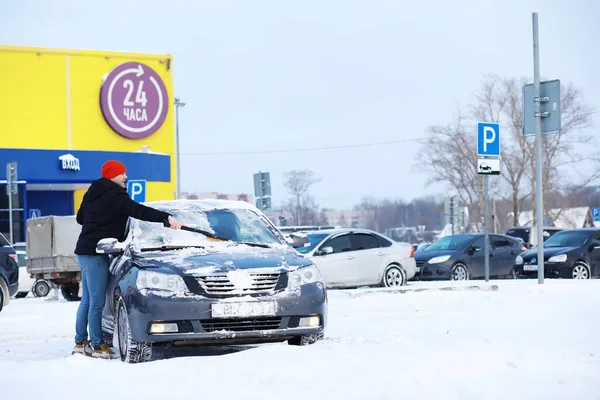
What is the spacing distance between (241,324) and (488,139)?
39.1 feet

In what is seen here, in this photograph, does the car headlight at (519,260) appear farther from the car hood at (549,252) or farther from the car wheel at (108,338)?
the car wheel at (108,338)

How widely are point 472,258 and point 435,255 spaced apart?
0.97 m

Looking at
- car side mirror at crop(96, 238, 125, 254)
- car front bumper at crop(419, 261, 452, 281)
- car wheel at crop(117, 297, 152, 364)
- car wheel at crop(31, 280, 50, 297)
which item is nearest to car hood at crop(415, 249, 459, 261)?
car front bumper at crop(419, 261, 452, 281)

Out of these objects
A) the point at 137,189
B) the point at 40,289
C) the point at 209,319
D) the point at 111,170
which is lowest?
the point at 40,289

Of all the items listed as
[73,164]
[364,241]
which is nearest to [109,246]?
[364,241]

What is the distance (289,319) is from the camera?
8461 millimetres

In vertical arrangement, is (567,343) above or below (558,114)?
below

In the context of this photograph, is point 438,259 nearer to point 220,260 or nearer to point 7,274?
point 7,274

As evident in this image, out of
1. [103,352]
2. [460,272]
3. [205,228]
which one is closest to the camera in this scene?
[103,352]

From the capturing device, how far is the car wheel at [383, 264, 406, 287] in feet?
70.3

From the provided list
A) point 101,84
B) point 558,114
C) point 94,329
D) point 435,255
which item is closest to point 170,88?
point 101,84

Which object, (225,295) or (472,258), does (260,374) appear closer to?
(225,295)

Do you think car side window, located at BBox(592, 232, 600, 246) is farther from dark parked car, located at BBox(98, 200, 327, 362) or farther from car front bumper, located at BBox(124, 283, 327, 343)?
car front bumper, located at BBox(124, 283, 327, 343)

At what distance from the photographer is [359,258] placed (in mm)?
21031
